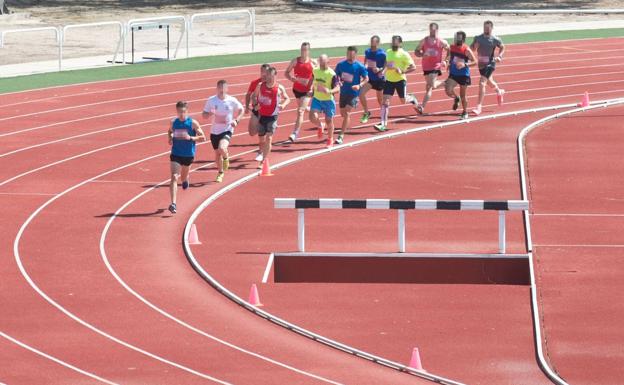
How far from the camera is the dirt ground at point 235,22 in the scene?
4238 centimetres

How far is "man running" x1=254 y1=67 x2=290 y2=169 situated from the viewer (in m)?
25.2

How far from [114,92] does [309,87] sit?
8209 millimetres

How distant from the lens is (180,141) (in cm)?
2258

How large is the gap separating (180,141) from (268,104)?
307cm

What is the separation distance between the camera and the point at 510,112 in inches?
1270

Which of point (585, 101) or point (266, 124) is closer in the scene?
point (266, 124)

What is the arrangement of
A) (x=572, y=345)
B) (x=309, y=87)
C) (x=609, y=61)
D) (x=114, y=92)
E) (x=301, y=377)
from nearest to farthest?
(x=301, y=377) → (x=572, y=345) → (x=309, y=87) → (x=114, y=92) → (x=609, y=61)

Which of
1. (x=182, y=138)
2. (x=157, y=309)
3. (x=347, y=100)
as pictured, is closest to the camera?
(x=157, y=309)

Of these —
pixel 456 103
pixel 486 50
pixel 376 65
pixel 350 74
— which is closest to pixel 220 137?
pixel 350 74

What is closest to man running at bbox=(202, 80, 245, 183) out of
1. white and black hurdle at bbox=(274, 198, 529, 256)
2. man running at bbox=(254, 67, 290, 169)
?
man running at bbox=(254, 67, 290, 169)

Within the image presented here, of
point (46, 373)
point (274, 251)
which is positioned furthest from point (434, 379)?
point (274, 251)

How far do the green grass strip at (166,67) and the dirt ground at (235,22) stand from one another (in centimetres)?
145

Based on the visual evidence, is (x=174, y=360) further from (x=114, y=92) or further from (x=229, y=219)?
(x=114, y=92)

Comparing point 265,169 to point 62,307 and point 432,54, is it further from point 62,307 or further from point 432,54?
point 62,307
